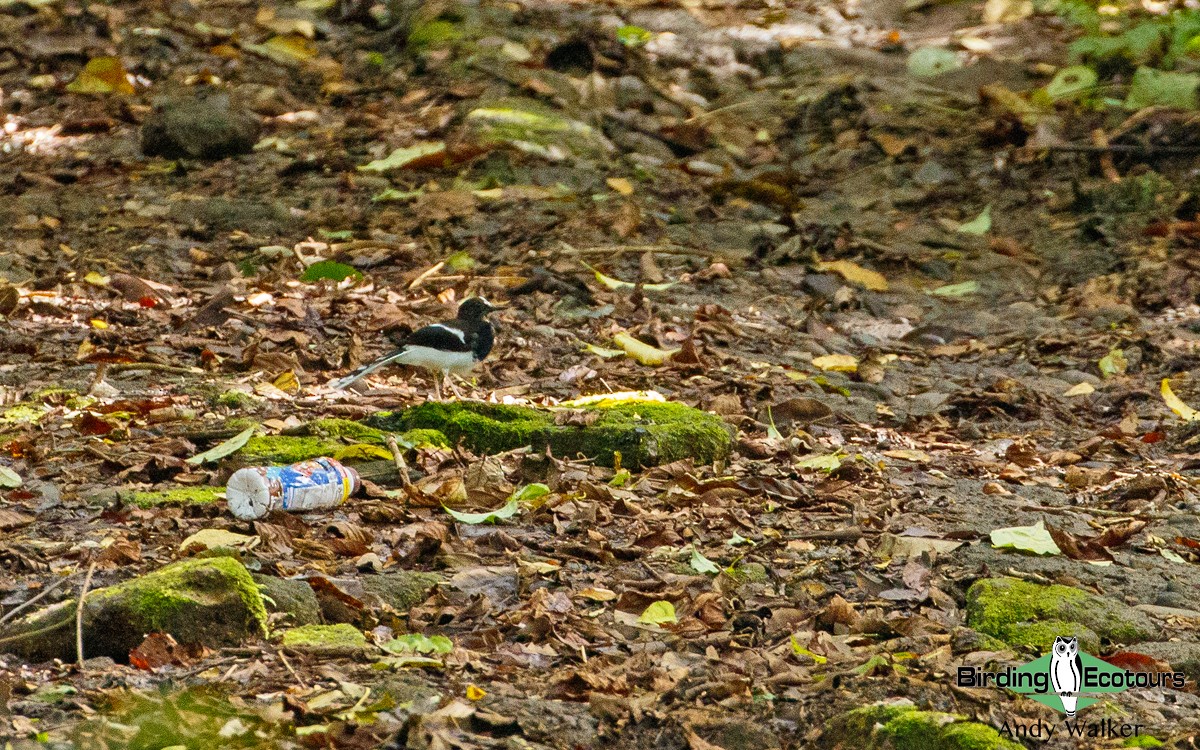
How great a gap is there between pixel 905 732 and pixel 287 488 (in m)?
2.29

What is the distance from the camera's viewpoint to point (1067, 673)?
3697mm

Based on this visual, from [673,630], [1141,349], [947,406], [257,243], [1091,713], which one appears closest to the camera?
[1091,713]

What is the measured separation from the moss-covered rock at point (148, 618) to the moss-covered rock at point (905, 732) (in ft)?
5.04

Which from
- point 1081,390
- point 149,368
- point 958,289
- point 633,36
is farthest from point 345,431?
point 633,36

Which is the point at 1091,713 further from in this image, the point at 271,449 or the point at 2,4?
the point at 2,4

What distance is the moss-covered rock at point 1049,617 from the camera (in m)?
3.97

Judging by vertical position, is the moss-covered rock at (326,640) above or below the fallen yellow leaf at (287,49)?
above

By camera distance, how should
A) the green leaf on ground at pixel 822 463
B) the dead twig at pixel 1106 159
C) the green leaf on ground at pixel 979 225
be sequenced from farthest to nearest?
the dead twig at pixel 1106 159
the green leaf on ground at pixel 979 225
the green leaf on ground at pixel 822 463

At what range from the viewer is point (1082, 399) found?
707cm

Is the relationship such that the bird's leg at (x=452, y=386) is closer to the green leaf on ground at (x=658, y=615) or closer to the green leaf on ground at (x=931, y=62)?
the green leaf on ground at (x=658, y=615)

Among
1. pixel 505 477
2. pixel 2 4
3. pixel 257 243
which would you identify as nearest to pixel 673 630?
pixel 505 477

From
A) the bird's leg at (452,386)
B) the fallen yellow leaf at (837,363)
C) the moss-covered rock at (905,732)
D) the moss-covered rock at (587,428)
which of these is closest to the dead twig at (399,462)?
the moss-covered rock at (587,428)

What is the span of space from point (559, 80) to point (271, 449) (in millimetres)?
5848

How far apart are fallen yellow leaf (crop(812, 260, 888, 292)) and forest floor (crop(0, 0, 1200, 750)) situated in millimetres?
23
